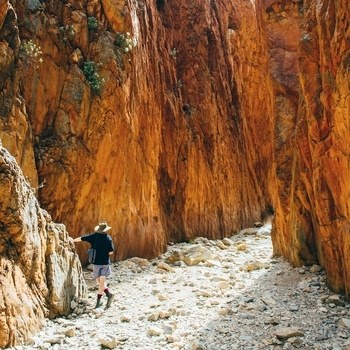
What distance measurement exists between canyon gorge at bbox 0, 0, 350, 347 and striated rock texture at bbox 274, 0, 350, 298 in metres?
0.03

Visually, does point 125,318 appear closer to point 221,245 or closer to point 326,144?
point 326,144

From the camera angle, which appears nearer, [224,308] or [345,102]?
[345,102]

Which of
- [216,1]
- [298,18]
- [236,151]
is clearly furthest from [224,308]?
[216,1]

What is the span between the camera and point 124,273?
9.70 metres

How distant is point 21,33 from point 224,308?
862 centimetres

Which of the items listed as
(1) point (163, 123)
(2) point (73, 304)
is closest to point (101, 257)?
(2) point (73, 304)

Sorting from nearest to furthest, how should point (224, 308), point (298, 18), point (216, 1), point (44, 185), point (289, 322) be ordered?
point (289, 322)
point (224, 308)
point (44, 185)
point (298, 18)
point (216, 1)

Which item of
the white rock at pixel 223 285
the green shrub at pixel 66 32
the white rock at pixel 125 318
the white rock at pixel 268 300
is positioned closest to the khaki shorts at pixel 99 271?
the white rock at pixel 125 318

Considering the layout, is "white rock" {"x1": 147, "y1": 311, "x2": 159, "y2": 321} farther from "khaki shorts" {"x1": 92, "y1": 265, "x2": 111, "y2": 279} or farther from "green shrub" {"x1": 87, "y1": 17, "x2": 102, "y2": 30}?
"green shrub" {"x1": 87, "y1": 17, "x2": 102, "y2": 30}

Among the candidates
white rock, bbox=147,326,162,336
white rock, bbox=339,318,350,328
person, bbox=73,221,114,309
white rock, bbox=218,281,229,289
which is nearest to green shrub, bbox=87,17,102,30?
person, bbox=73,221,114,309

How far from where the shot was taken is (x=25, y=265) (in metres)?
5.05

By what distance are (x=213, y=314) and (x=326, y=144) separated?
3.55 m

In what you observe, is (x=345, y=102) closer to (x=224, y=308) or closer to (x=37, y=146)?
(x=224, y=308)

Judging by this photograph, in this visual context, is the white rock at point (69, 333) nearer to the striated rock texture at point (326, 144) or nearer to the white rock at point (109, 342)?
the white rock at point (109, 342)
